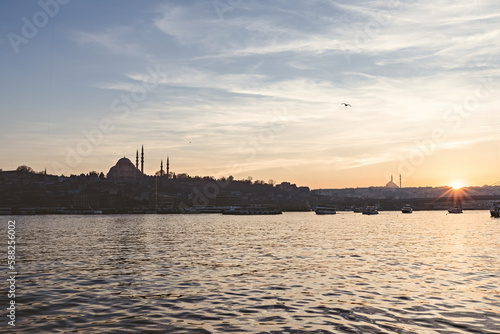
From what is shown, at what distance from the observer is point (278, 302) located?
19.5 metres

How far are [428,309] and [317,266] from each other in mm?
12668

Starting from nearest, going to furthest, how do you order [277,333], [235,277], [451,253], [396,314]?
[277,333] < [396,314] < [235,277] < [451,253]

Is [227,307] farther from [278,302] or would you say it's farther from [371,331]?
[371,331]

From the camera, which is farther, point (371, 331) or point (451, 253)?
point (451, 253)

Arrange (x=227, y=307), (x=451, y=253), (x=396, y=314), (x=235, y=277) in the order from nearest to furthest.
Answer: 1. (x=396, y=314)
2. (x=227, y=307)
3. (x=235, y=277)
4. (x=451, y=253)

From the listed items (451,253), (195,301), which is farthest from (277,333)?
(451,253)

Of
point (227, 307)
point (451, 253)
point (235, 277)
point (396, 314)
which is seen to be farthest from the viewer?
point (451, 253)

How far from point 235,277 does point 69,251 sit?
21907 millimetres

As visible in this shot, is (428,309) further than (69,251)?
No

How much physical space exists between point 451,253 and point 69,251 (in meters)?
33.3

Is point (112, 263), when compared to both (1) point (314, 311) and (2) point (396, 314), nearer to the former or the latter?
(1) point (314, 311)

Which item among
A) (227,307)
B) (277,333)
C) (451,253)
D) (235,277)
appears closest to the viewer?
(277,333)

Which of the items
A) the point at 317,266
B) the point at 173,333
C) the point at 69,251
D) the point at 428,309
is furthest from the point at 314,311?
the point at 69,251

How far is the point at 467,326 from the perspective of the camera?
15719 millimetres
